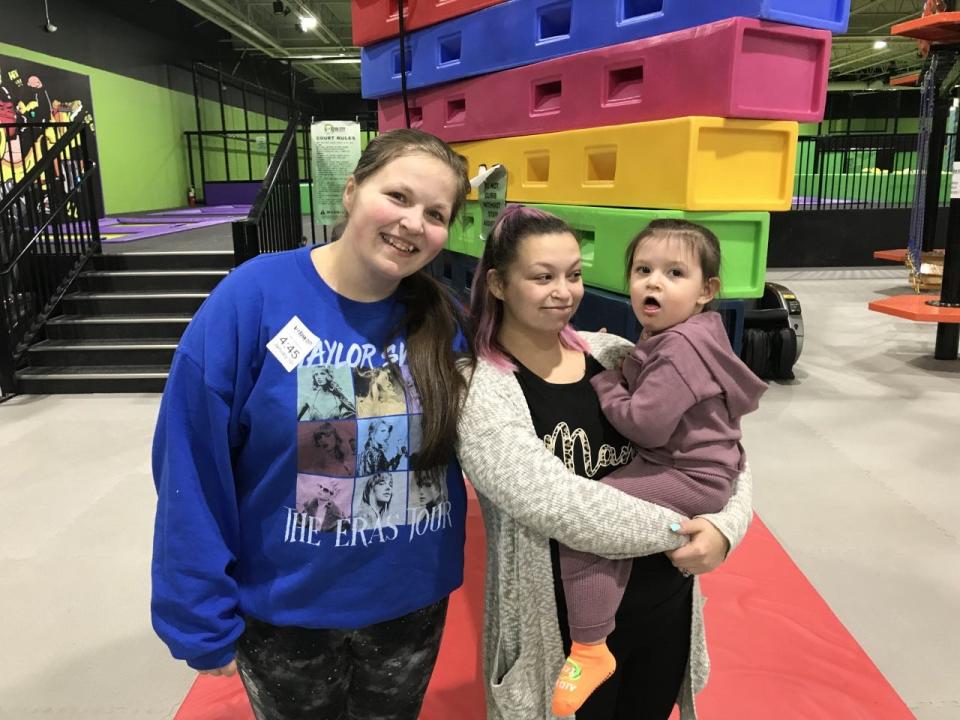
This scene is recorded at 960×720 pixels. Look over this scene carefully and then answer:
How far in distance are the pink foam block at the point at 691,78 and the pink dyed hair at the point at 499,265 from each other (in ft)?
2.48

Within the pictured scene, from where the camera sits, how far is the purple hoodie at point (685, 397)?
4.06 feet

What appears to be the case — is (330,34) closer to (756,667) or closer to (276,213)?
(276,213)

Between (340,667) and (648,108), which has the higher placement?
(648,108)

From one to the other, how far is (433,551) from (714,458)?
0.55 metres

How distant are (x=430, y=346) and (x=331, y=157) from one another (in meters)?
1.66

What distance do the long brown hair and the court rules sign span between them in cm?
143

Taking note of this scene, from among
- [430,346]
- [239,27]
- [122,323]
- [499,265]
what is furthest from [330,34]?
[430,346]

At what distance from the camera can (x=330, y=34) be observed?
17.1m

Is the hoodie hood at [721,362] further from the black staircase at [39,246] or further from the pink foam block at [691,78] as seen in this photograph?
the black staircase at [39,246]

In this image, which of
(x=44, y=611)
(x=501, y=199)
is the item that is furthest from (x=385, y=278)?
(x=44, y=611)

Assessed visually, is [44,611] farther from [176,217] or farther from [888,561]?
[176,217]

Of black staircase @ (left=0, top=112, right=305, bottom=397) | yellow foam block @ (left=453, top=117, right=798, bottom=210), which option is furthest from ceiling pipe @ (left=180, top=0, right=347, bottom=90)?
yellow foam block @ (left=453, top=117, right=798, bottom=210)

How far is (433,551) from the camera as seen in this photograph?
4.18ft

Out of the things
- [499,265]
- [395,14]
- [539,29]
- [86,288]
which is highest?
[395,14]
